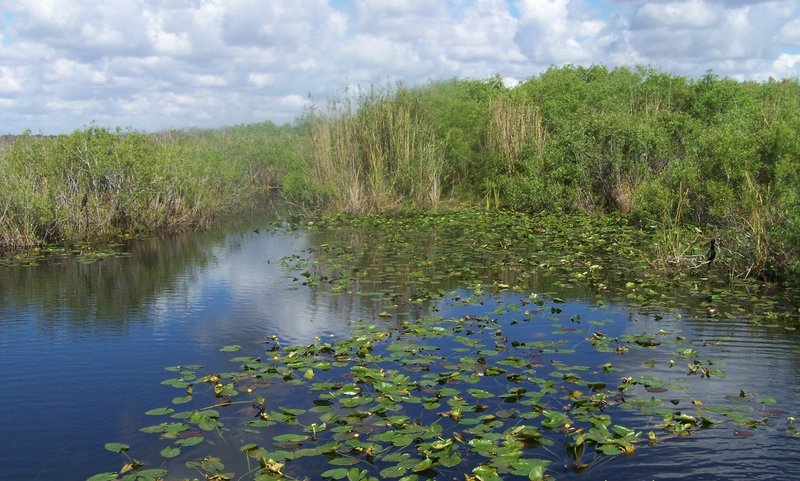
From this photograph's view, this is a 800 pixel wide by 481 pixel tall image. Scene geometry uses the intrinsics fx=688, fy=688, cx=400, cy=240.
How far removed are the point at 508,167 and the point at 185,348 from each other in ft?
36.3

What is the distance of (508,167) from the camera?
16062 millimetres

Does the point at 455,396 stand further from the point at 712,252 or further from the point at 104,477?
the point at 712,252

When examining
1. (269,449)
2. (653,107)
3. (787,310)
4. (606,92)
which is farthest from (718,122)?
(269,449)

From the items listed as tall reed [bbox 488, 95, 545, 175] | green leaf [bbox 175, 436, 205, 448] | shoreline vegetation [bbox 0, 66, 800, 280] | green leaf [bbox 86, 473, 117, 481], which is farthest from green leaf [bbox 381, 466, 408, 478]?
tall reed [bbox 488, 95, 545, 175]

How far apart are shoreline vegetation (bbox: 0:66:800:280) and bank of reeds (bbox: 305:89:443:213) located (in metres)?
0.04

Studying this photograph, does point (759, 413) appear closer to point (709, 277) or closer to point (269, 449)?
point (269, 449)

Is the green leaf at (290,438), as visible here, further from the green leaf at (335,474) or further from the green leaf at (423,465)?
the green leaf at (423,465)

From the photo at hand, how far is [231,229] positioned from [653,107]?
1015 cm

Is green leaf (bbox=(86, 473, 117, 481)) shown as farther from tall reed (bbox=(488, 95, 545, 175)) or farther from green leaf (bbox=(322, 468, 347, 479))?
tall reed (bbox=(488, 95, 545, 175))

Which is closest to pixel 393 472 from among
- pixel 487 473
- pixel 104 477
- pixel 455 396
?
pixel 487 473

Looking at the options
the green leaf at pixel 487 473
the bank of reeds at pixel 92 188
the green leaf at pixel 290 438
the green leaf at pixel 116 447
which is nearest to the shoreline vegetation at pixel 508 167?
the bank of reeds at pixel 92 188

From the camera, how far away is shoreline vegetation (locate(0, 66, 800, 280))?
945 centimetres

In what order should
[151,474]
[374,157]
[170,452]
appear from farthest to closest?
[374,157]
[170,452]
[151,474]

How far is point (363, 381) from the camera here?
5.21m
